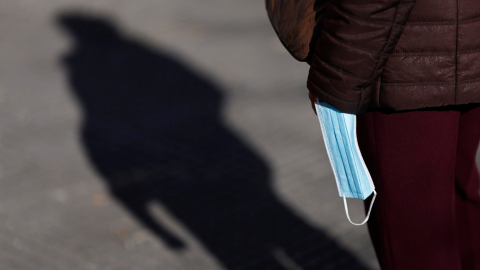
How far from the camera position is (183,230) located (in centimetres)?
360

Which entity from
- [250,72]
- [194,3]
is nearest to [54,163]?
[250,72]

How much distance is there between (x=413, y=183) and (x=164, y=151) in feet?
8.08

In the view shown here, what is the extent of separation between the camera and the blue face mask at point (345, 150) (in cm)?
202

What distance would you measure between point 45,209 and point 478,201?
2473 mm

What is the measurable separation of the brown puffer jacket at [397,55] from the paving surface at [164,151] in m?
1.46

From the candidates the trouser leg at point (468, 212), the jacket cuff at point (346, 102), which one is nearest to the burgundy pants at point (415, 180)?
the jacket cuff at point (346, 102)

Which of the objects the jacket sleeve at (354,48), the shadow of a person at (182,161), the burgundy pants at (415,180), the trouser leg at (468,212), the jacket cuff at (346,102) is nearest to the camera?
the jacket sleeve at (354,48)

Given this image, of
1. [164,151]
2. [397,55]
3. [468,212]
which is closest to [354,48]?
[397,55]

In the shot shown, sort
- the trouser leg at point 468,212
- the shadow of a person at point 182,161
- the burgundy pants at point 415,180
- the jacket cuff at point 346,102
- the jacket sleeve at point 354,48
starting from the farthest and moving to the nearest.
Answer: the shadow of a person at point 182,161
the trouser leg at point 468,212
the burgundy pants at point 415,180
the jacket cuff at point 346,102
the jacket sleeve at point 354,48

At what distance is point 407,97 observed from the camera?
1.96 meters

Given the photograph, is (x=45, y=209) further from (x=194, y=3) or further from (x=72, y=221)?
(x=194, y=3)

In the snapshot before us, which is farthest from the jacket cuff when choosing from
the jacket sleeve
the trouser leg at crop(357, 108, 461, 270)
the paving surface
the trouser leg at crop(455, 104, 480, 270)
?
the paving surface

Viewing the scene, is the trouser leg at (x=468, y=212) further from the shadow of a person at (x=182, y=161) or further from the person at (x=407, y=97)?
the shadow of a person at (x=182, y=161)

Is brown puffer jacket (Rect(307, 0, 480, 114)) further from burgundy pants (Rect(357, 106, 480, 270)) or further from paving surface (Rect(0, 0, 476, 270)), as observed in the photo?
paving surface (Rect(0, 0, 476, 270))
